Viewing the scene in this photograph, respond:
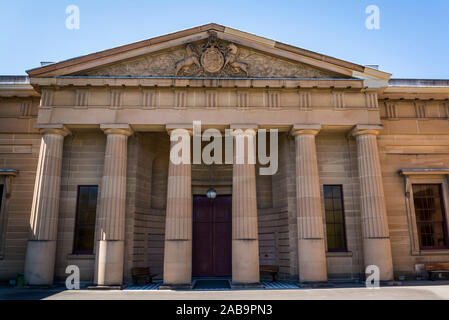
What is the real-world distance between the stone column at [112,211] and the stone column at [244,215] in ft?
17.3

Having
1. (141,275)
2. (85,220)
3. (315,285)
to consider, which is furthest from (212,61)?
(315,285)

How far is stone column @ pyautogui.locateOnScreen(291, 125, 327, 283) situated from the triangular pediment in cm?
335

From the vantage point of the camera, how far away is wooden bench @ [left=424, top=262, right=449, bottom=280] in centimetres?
1697

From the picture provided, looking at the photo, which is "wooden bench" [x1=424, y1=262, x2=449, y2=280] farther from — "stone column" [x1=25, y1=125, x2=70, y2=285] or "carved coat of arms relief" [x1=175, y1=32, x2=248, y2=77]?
"stone column" [x1=25, y1=125, x2=70, y2=285]

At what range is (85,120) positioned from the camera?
55.5ft

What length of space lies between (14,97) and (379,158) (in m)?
20.0

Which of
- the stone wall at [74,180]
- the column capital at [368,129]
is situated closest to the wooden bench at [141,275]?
the stone wall at [74,180]

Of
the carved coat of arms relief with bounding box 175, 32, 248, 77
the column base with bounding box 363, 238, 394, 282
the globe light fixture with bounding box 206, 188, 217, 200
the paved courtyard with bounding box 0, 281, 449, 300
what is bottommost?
the paved courtyard with bounding box 0, 281, 449, 300

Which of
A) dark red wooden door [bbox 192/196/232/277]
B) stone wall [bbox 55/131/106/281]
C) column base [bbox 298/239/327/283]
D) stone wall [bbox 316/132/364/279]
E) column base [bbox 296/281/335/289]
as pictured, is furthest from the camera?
dark red wooden door [bbox 192/196/232/277]

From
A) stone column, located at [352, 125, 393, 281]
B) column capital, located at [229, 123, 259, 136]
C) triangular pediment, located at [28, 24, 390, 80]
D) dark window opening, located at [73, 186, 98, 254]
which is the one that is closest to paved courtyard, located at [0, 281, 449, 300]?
stone column, located at [352, 125, 393, 281]

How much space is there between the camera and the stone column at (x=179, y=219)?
15406 millimetres

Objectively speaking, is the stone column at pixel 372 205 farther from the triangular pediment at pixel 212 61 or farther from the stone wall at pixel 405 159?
the triangular pediment at pixel 212 61

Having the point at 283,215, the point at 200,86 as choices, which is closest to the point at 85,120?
the point at 200,86
